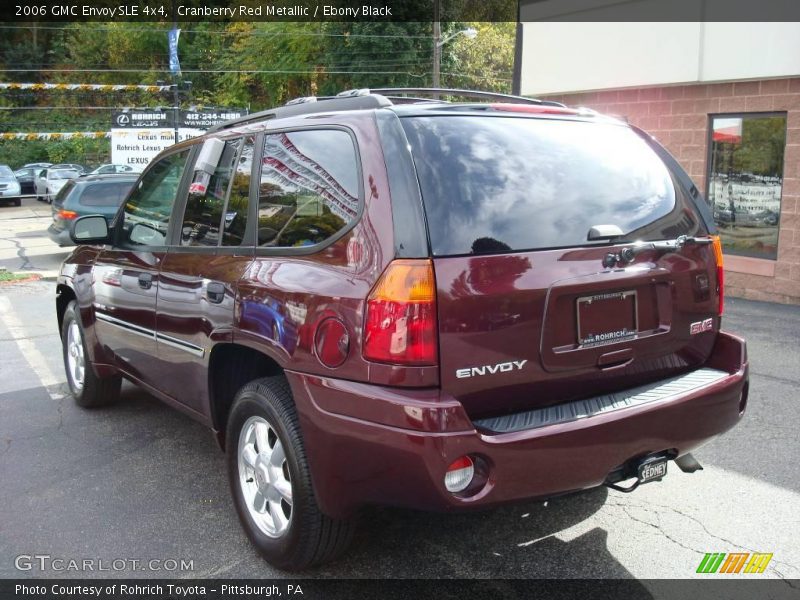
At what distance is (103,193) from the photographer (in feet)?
52.8

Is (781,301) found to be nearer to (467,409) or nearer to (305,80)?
(467,409)

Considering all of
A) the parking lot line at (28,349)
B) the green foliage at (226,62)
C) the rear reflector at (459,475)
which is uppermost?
the green foliage at (226,62)

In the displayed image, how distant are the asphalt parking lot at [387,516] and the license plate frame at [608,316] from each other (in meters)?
0.64

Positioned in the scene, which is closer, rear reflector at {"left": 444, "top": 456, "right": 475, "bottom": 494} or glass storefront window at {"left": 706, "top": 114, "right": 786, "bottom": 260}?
rear reflector at {"left": 444, "top": 456, "right": 475, "bottom": 494}

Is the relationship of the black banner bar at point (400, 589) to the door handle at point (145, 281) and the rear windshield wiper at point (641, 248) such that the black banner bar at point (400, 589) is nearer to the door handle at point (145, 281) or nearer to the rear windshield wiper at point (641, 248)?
the rear windshield wiper at point (641, 248)

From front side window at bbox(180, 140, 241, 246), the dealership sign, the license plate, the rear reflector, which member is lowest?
the license plate

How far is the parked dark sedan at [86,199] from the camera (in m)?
15.6

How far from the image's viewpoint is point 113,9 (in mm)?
52125

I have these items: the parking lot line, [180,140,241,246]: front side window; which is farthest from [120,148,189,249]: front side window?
the parking lot line

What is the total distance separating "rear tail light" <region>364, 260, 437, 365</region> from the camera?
104 inches

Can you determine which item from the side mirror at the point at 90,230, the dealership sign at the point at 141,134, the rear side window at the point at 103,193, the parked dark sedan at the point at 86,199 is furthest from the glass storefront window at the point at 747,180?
the dealership sign at the point at 141,134

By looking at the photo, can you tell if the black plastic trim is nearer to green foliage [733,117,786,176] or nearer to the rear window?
the rear window

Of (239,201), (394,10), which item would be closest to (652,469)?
(239,201)

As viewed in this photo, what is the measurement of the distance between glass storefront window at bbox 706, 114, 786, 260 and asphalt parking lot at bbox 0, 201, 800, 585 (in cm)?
523
